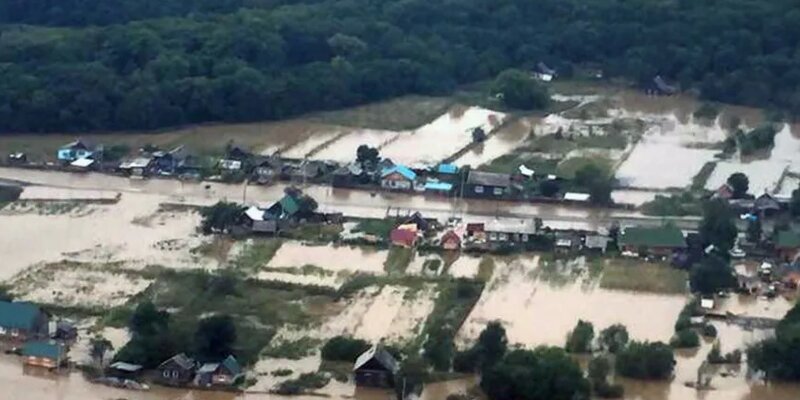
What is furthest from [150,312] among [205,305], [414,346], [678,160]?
[678,160]

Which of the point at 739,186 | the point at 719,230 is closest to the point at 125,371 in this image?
the point at 719,230

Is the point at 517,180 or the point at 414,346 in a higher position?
the point at 517,180

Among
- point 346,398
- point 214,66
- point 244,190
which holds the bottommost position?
point 346,398

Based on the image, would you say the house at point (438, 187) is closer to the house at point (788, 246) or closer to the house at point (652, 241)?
the house at point (652, 241)

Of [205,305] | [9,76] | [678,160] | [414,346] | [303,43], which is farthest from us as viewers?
[303,43]

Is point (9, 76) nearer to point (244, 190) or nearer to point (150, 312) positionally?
point (244, 190)

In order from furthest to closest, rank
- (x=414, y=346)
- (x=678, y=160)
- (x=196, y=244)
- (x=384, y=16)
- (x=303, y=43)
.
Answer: (x=384, y=16) → (x=303, y=43) → (x=678, y=160) → (x=196, y=244) → (x=414, y=346)

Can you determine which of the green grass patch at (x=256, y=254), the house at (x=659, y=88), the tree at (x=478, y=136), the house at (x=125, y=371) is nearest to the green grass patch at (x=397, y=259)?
the green grass patch at (x=256, y=254)
